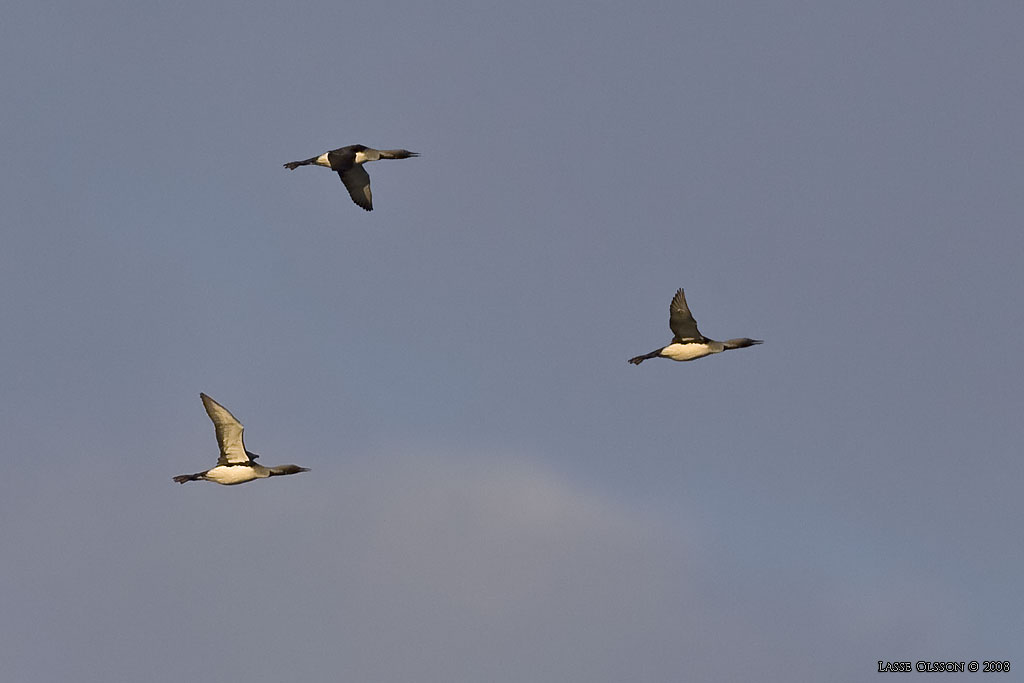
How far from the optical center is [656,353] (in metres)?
57.8

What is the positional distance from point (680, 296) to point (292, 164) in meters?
20.8

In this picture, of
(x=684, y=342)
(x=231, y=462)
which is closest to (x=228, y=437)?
(x=231, y=462)

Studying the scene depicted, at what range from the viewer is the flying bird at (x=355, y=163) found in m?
69.3

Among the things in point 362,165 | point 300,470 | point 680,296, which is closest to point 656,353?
point 680,296

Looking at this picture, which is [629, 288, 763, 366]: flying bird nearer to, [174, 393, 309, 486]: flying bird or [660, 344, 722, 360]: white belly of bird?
[660, 344, 722, 360]: white belly of bird

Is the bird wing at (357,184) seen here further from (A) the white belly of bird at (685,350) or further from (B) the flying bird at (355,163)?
(A) the white belly of bird at (685,350)

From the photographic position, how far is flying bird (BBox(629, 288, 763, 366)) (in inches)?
2194

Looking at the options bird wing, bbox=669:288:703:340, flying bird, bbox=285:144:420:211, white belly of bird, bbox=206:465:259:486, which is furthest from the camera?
flying bird, bbox=285:144:420:211

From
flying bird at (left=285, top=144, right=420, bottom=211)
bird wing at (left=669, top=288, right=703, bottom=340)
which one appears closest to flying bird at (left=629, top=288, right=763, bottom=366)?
bird wing at (left=669, top=288, right=703, bottom=340)

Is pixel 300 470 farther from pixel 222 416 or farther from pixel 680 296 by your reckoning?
pixel 680 296

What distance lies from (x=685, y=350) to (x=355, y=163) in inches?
781

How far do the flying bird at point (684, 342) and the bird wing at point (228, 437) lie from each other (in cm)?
1456

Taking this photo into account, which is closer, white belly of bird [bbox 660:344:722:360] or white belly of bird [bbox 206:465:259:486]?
white belly of bird [bbox 660:344:722:360]

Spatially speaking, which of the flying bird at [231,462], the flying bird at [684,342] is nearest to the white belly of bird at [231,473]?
the flying bird at [231,462]
